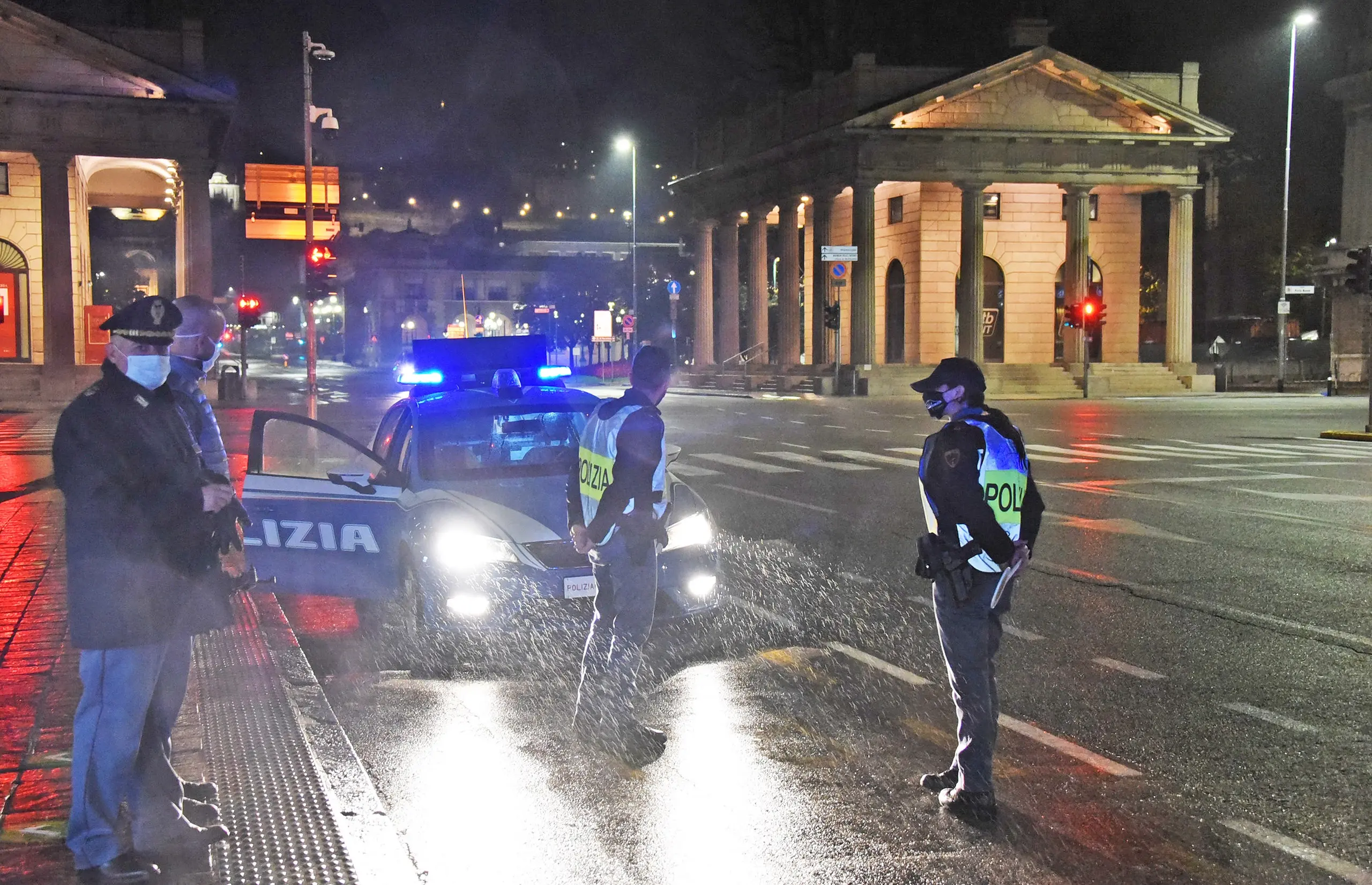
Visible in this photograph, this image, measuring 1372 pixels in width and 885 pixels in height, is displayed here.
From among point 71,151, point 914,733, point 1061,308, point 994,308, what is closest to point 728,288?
point 994,308

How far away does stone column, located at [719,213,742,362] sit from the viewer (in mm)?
64125

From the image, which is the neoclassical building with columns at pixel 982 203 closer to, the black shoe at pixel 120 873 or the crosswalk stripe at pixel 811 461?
the crosswalk stripe at pixel 811 461

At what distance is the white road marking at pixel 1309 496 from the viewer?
1514cm

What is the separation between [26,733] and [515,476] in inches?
129

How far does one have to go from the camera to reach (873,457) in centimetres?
2088

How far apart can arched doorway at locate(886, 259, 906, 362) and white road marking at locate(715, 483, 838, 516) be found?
1569 inches

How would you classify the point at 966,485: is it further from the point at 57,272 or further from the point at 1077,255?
the point at 1077,255

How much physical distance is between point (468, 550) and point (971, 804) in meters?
3.25

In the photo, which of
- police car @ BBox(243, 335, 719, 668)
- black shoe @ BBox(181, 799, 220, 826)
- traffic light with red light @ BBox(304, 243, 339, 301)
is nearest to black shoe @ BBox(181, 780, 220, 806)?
black shoe @ BBox(181, 799, 220, 826)

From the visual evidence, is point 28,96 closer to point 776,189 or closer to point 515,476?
point 776,189

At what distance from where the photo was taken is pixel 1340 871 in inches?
172

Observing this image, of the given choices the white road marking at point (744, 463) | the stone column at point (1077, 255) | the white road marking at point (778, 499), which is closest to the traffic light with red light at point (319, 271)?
the white road marking at point (744, 463)

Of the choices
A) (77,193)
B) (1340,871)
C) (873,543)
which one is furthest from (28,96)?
(1340,871)

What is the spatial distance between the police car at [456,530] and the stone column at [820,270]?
143 feet
